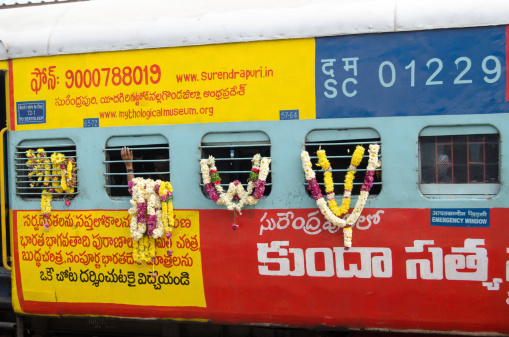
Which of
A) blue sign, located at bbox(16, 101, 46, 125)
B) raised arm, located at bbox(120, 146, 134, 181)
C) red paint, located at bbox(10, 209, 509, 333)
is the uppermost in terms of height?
blue sign, located at bbox(16, 101, 46, 125)

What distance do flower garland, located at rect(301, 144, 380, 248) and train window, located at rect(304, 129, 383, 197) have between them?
84 millimetres

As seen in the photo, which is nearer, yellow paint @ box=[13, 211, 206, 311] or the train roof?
the train roof

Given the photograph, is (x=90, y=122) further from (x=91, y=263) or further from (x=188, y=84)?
(x=91, y=263)

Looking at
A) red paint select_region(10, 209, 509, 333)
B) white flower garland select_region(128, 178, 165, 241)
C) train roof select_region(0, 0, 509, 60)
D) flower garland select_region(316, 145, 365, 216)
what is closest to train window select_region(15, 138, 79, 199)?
white flower garland select_region(128, 178, 165, 241)

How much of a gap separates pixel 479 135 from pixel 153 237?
265 cm

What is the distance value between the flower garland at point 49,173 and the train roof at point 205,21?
92 centimetres

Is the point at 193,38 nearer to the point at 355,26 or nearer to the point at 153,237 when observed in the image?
the point at 355,26

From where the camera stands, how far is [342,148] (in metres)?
4.06

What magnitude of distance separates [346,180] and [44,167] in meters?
2.70

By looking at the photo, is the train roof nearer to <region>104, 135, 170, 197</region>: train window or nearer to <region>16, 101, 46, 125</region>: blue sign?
<region>16, 101, 46, 125</region>: blue sign

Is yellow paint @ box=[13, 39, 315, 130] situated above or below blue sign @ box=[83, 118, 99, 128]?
above

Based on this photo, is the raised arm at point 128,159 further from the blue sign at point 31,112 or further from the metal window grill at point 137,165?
the blue sign at point 31,112

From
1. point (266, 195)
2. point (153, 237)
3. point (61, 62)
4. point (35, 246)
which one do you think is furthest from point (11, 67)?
point (266, 195)

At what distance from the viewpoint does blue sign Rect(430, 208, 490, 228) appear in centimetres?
377
